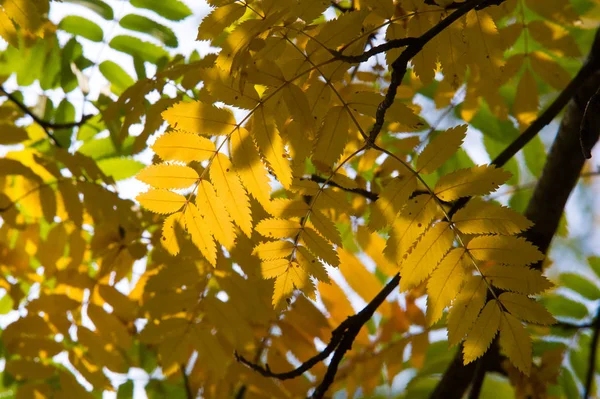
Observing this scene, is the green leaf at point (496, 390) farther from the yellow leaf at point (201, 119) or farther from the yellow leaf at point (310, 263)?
the yellow leaf at point (201, 119)

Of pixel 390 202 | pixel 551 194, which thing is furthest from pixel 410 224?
pixel 551 194

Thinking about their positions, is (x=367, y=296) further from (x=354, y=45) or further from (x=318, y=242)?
(x=354, y=45)

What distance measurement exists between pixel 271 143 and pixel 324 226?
0.84 feet

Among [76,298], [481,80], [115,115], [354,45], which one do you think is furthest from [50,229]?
[481,80]

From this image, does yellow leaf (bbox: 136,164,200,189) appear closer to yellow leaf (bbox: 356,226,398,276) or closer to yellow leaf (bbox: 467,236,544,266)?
yellow leaf (bbox: 467,236,544,266)

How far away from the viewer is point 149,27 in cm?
235

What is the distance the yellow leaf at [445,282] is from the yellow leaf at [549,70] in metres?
1.01

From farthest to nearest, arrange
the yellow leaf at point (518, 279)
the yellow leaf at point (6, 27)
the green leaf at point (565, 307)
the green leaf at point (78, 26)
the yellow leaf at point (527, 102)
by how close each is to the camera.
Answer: the green leaf at point (565, 307) → the green leaf at point (78, 26) → the yellow leaf at point (527, 102) → the yellow leaf at point (6, 27) → the yellow leaf at point (518, 279)

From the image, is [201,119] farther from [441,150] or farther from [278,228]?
[441,150]

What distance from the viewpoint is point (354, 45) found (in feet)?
4.45

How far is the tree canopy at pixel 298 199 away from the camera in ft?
4.42

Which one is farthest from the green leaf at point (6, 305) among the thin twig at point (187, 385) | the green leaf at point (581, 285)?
the green leaf at point (581, 285)

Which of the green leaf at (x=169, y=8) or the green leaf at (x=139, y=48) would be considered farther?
the green leaf at (x=139, y=48)

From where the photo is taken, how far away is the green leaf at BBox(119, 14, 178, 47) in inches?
91.9
